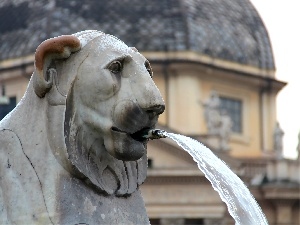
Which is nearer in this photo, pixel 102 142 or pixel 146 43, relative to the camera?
pixel 102 142

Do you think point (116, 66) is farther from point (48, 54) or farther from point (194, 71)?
point (194, 71)

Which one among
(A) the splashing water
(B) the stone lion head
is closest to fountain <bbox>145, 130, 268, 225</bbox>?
(A) the splashing water

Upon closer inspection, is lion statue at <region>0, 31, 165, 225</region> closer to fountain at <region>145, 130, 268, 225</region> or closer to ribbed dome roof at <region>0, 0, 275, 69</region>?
fountain at <region>145, 130, 268, 225</region>

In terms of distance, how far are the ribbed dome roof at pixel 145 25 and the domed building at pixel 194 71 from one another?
37 millimetres

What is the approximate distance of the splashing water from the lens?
6148 mm

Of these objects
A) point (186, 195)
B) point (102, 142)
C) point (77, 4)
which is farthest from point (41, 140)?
point (77, 4)

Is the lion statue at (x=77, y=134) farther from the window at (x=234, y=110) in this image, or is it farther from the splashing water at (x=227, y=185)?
the window at (x=234, y=110)

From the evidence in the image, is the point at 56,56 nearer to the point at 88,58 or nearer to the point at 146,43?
the point at 88,58

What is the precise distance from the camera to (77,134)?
232 inches

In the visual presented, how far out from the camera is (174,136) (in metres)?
6.21

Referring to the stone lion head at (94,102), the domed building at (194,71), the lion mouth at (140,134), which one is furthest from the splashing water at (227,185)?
the domed building at (194,71)

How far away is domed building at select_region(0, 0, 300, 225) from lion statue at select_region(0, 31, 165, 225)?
51.8m

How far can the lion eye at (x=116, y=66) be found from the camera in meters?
5.91

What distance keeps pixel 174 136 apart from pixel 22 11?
5625cm
